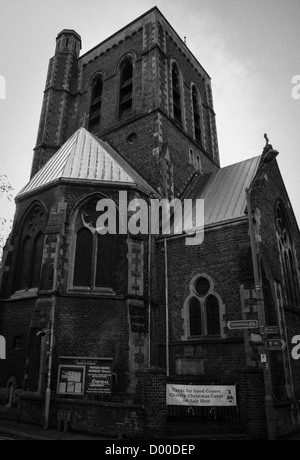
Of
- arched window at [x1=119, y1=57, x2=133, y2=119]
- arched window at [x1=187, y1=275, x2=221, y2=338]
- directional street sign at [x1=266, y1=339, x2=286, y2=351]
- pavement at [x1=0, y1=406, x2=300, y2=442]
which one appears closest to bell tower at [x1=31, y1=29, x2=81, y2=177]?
arched window at [x1=119, y1=57, x2=133, y2=119]

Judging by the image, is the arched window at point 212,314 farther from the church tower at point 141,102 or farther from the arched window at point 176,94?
the arched window at point 176,94

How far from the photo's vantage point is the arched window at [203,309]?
14547 millimetres

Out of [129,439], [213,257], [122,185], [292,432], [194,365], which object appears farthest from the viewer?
[122,185]

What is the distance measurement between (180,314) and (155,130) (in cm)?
1160

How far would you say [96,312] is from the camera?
14.2 metres

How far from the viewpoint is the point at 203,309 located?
14938 mm

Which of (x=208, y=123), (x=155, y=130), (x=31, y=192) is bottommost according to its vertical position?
(x=31, y=192)

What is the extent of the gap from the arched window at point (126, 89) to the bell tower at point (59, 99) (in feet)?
13.8

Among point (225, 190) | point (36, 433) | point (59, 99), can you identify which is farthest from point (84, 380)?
point (59, 99)

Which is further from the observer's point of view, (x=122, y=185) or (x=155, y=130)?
(x=155, y=130)

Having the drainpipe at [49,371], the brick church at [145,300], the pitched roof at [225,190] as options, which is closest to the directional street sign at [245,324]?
the brick church at [145,300]
